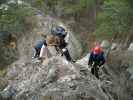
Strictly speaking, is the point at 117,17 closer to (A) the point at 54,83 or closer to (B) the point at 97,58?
(B) the point at 97,58

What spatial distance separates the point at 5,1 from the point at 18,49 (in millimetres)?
2633

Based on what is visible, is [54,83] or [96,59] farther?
[96,59]

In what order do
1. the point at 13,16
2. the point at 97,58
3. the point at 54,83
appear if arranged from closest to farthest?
the point at 54,83 < the point at 97,58 < the point at 13,16

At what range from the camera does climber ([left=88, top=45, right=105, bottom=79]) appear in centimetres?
1502

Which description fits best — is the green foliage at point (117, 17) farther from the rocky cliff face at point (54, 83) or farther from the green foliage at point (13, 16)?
the green foliage at point (13, 16)

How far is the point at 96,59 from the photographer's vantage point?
15.2m

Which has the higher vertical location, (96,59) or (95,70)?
(96,59)

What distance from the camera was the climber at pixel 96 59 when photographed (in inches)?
591

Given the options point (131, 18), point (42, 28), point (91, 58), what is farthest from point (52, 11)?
point (91, 58)

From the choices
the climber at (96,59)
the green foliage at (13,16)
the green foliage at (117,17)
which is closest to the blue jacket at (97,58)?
the climber at (96,59)

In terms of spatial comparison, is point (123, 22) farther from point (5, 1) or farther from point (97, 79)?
point (5, 1)

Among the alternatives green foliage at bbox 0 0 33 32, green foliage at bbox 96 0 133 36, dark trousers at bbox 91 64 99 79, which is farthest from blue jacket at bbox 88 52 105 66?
green foliage at bbox 0 0 33 32

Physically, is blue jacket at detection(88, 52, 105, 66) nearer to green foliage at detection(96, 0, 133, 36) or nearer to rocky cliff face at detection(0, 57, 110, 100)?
rocky cliff face at detection(0, 57, 110, 100)

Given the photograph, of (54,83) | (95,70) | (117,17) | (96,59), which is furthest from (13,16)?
(54,83)
